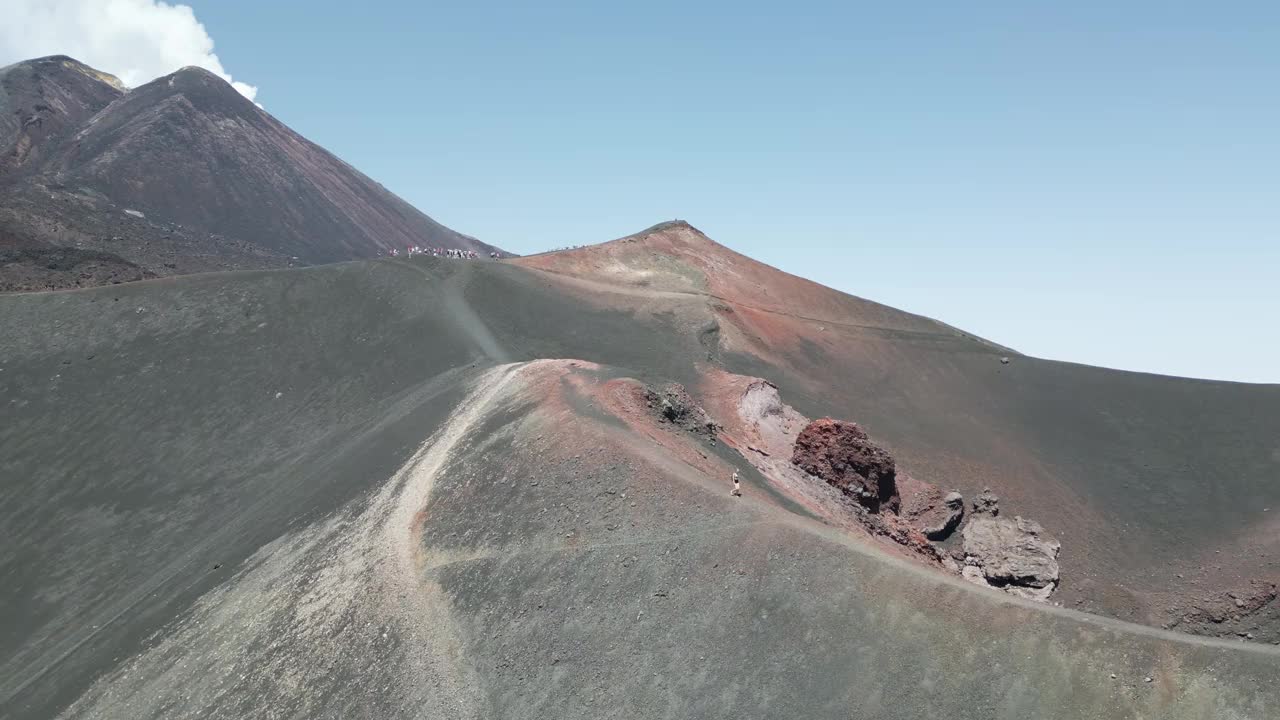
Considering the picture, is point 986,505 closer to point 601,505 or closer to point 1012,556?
point 1012,556

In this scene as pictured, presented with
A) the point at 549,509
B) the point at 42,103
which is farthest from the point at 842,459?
the point at 42,103

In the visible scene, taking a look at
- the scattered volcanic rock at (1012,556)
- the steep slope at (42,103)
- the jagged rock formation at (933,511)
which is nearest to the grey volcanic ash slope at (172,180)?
the steep slope at (42,103)

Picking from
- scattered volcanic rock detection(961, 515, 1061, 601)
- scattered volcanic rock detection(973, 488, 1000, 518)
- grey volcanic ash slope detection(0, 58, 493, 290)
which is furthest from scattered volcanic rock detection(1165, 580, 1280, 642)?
grey volcanic ash slope detection(0, 58, 493, 290)

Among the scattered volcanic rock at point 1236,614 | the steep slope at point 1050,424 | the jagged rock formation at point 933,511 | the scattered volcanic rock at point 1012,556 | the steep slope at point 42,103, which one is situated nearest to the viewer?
the scattered volcanic rock at point 1236,614

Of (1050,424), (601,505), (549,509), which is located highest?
(1050,424)

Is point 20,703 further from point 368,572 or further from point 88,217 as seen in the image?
point 88,217

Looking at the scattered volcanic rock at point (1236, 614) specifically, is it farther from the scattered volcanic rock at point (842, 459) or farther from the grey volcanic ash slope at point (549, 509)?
A: the scattered volcanic rock at point (842, 459)

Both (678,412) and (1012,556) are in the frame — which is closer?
(678,412)
